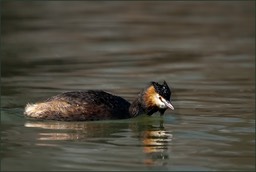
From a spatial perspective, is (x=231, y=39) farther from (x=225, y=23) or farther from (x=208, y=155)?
(x=208, y=155)

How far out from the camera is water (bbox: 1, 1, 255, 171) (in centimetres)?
995

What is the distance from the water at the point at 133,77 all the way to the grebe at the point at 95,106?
0.14 m

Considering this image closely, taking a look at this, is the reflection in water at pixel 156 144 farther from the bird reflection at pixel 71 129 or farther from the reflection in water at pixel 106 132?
the bird reflection at pixel 71 129

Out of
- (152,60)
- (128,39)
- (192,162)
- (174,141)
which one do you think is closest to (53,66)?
(152,60)

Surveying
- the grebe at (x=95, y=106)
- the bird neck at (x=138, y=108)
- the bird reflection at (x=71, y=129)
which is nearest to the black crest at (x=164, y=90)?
the grebe at (x=95, y=106)

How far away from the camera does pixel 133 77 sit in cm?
1591

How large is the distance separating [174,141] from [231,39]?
11.3 metres

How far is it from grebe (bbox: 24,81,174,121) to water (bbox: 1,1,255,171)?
138 mm

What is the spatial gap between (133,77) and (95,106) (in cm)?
399

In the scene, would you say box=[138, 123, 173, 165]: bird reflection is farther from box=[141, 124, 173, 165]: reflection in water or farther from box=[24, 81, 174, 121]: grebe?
box=[24, 81, 174, 121]: grebe

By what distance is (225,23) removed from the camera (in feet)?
81.5

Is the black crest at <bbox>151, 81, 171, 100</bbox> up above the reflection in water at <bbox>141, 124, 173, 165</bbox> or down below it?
above

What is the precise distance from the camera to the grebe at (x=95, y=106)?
1193 centimetres

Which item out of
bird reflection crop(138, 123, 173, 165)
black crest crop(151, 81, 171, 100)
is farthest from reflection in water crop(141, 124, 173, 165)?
black crest crop(151, 81, 171, 100)
